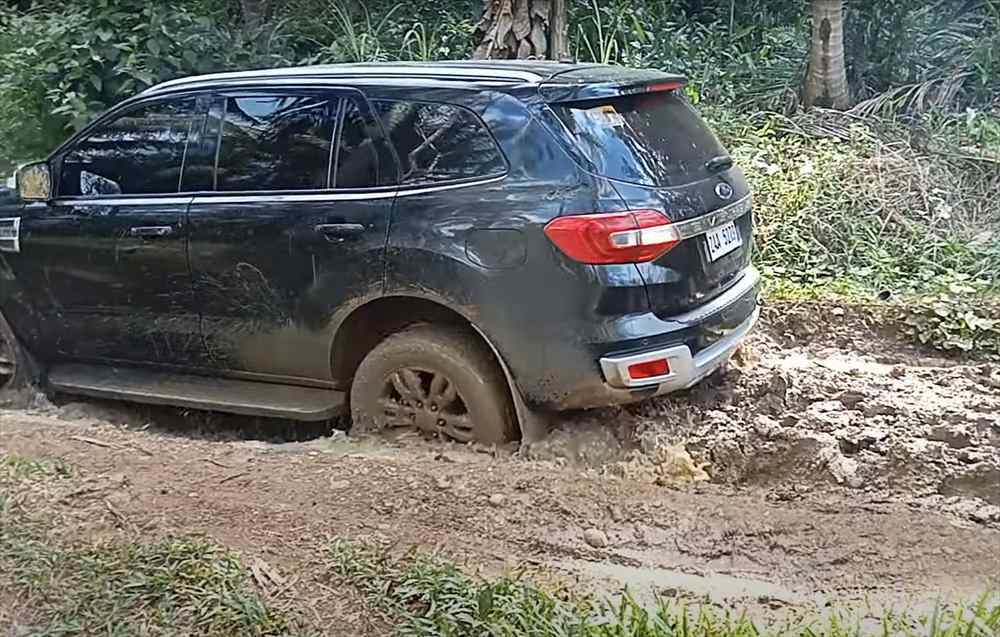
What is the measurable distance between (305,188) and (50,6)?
24.9 feet

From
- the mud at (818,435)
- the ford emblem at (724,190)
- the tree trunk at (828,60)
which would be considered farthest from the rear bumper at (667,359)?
the tree trunk at (828,60)

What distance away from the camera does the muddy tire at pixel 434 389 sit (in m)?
4.76

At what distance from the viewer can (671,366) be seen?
457 cm

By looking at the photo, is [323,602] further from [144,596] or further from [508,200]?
[508,200]

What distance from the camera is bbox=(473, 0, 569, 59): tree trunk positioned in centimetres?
838

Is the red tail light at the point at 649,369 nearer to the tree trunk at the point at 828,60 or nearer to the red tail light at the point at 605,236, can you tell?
the red tail light at the point at 605,236

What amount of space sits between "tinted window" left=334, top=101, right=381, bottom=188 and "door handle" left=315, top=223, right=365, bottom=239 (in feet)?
0.63

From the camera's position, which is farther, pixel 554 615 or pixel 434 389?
pixel 434 389

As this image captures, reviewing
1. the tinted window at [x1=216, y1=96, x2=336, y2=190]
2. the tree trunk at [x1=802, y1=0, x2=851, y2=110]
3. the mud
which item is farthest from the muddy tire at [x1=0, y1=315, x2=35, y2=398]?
the tree trunk at [x1=802, y1=0, x2=851, y2=110]

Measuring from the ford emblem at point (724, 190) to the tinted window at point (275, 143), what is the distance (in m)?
1.78

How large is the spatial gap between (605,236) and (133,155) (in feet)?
8.44

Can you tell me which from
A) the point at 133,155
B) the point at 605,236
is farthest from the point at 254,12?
the point at 605,236

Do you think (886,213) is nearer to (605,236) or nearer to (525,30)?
(525,30)

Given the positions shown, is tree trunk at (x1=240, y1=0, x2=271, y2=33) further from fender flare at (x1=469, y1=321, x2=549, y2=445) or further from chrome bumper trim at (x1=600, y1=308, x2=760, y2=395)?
chrome bumper trim at (x1=600, y1=308, x2=760, y2=395)
